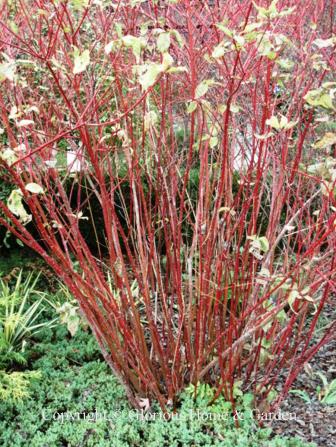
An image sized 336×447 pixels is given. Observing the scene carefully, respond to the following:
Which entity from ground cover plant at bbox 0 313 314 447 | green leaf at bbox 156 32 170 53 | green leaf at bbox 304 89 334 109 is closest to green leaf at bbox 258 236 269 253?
green leaf at bbox 304 89 334 109

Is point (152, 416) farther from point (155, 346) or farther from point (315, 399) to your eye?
point (315, 399)

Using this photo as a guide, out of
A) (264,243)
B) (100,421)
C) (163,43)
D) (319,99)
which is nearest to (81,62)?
(163,43)

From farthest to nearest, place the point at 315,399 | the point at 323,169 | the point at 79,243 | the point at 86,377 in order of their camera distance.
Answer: the point at 86,377, the point at 315,399, the point at 79,243, the point at 323,169

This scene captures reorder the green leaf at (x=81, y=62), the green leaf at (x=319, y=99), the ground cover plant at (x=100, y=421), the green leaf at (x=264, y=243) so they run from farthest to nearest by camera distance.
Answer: the ground cover plant at (x=100, y=421), the green leaf at (x=264, y=243), the green leaf at (x=319, y=99), the green leaf at (x=81, y=62)

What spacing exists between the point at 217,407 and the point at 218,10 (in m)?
2.07

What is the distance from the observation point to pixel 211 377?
9.50 feet

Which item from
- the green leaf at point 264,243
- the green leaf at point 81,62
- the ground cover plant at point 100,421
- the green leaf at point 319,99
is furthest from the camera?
the ground cover plant at point 100,421

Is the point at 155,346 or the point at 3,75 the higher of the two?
the point at 3,75

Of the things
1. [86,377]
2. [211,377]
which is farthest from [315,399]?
[86,377]

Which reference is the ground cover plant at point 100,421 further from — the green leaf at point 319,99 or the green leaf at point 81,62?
the green leaf at point 81,62

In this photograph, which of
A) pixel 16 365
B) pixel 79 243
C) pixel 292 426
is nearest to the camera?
pixel 79 243

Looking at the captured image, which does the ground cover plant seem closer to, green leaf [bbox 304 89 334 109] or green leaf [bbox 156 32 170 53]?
green leaf [bbox 304 89 334 109]

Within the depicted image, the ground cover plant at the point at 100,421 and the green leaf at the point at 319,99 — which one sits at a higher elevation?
the green leaf at the point at 319,99

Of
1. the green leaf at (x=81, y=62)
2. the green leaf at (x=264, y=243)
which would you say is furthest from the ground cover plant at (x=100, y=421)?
the green leaf at (x=81, y=62)
